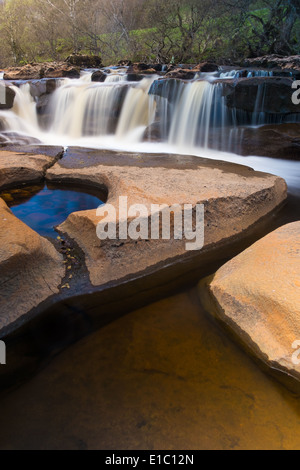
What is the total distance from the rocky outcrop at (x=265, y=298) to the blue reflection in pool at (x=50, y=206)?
2.23m

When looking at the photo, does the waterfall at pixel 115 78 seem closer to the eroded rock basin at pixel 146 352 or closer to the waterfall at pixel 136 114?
the waterfall at pixel 136 114

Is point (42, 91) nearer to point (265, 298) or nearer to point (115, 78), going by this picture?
point (115, 78)

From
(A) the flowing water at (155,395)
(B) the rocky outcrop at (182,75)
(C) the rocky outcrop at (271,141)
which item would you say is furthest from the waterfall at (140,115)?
(A) the flowing water at (155,395)

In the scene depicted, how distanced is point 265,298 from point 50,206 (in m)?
3.50

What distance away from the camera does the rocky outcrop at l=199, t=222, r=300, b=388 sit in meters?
2.28

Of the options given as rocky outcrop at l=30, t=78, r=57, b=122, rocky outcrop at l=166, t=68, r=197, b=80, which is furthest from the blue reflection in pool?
rocky outcrop at l=166, t=68, r=197, b=80

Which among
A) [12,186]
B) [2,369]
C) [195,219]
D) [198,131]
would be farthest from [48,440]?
[198,131]

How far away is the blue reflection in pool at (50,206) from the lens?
13.9 feet

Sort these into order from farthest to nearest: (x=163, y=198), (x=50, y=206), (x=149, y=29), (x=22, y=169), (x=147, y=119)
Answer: (x=149, y=29) < (x=147, y=119) < (x=22, y=169) < (x=50, y=206) < (x=163, y=198)

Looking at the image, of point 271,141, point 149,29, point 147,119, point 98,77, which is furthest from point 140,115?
point 149,29

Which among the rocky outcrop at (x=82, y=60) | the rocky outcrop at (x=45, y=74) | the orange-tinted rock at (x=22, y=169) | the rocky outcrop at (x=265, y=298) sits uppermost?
the rocky outcrop at (x=82, y=60)

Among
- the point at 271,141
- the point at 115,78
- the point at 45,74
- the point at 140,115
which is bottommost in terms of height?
the point at 271,141

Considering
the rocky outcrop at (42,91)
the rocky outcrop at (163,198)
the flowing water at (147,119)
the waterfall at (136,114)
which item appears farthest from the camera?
the rocky outcrop at (42,91)

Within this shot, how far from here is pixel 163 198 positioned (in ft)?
12.5
